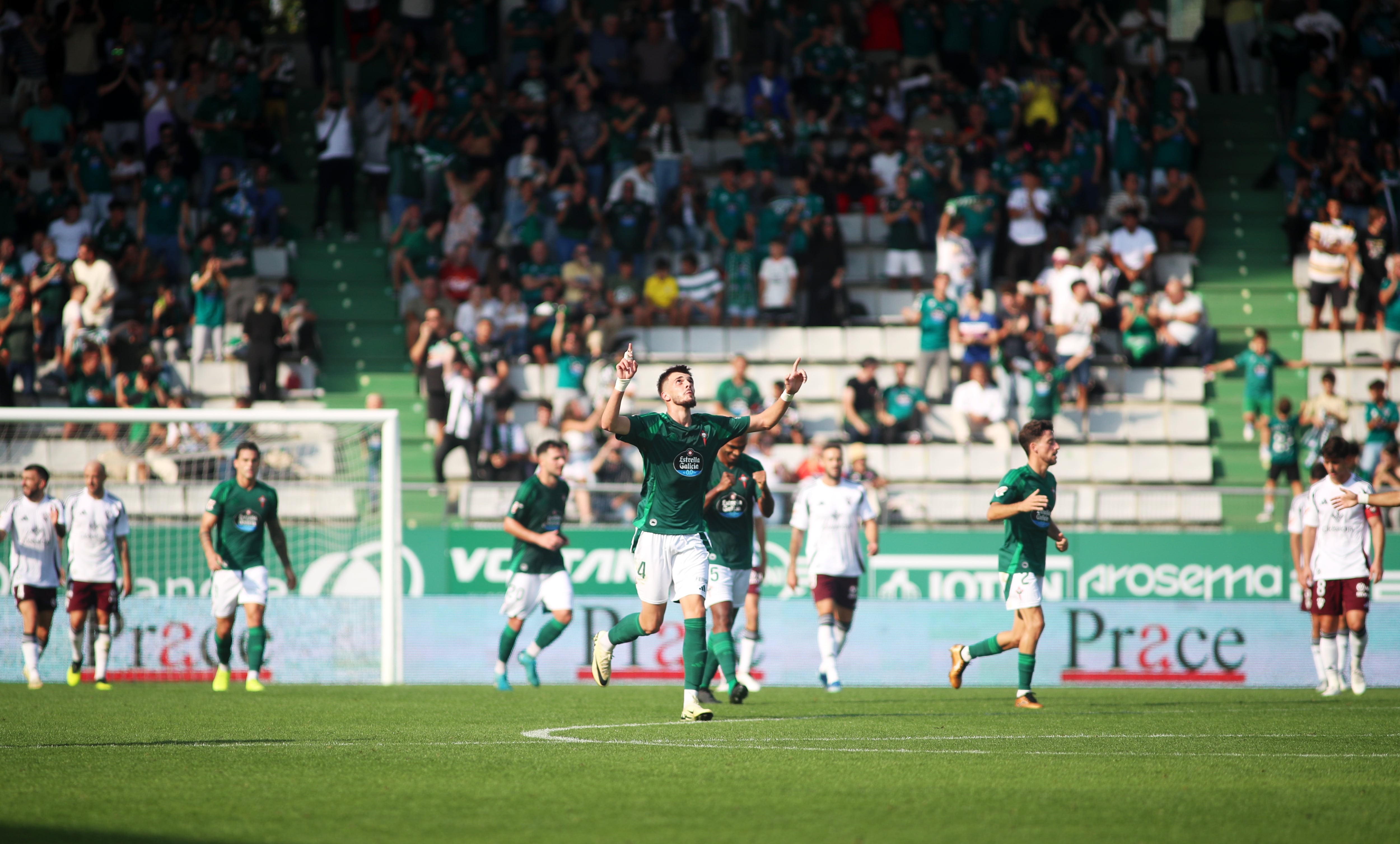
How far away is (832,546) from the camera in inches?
631

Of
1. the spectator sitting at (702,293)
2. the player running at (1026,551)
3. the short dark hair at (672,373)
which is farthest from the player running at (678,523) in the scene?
the spectator sitting at (702,293)

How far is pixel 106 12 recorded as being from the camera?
27.2 meters

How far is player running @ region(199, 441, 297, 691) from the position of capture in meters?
15.4

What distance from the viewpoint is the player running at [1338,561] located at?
1456 centimetres

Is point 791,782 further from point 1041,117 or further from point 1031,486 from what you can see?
point 1041,117

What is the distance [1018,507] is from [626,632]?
3208 millimetres

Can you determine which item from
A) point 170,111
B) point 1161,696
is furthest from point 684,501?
point 170,111

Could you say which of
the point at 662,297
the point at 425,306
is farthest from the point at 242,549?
the point at 662,297

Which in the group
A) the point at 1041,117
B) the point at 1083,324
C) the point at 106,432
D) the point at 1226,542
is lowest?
the point at 1226,542

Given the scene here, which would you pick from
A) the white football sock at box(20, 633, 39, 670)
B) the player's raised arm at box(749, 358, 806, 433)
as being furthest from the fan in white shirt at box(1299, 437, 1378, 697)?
the white football sock at box(20, 633, 39, 670)

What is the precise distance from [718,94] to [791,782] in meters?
21.0

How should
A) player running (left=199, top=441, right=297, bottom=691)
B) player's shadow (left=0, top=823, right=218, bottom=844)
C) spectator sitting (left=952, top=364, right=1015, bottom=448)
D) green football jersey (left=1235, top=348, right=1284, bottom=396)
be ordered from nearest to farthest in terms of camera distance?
player's shadow (left=0, top=823, right=218, bottom=844), player running (left=199, top=441, right=297, bottom=691), spectator sitting (left=952, top=364, right=1015, bottom=448), green football jersey (left=1235, top=348, right=1284, bottom=396)

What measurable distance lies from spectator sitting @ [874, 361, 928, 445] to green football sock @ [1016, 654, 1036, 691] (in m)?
9.25

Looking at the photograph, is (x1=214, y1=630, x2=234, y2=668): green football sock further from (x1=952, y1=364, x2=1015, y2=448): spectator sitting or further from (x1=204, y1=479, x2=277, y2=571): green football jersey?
(x1=952, y1=364, x2=1015, y2=448): spectator sitting
